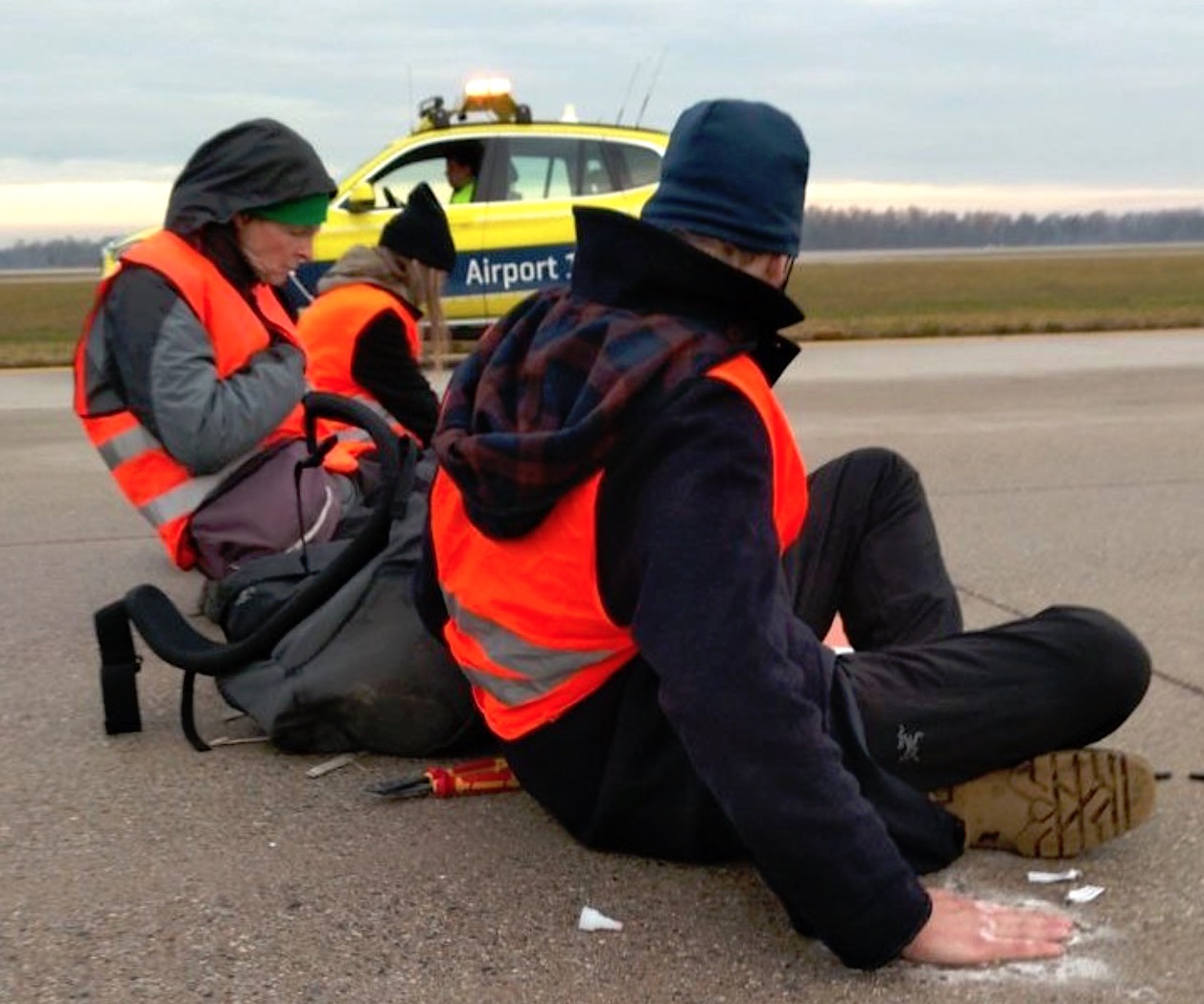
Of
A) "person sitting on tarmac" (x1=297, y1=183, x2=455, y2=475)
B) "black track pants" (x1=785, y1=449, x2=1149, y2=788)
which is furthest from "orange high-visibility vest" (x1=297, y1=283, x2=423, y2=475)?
"black track pants" (x1=785, y1=449, x2=1149, y2=788)

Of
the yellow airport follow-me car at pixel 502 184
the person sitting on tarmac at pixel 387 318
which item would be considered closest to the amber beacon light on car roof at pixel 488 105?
the yellow airport follow-me car at pixel 502 184

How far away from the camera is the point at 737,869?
3.32 metres

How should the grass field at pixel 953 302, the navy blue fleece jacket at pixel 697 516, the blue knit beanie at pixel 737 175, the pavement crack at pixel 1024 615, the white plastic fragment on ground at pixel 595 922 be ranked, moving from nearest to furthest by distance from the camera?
the navy blue fleece jacket at pixel 697 516 < the blue knit beanie at pixel 737 175 < the white plastic fragment on ground at pixel 595 922 < the pavement crack at pixel 1024 615 < the grass field at pixel 953 302

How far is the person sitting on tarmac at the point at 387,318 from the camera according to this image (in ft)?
19.7

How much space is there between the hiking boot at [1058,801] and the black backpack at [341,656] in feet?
3.65

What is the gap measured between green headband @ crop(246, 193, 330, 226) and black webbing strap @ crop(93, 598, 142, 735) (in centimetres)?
125

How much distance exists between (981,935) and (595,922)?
0.66 m

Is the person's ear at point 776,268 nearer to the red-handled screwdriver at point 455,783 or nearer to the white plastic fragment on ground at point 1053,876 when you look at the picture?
the white plastic fragment on ground at point 1053,876

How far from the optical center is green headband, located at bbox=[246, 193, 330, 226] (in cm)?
484

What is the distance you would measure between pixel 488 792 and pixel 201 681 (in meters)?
1.25

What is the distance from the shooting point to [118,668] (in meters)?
4.17

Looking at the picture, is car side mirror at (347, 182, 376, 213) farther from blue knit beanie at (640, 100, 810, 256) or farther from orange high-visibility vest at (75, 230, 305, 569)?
blue knit beanie at (640, 100, 810, 256)

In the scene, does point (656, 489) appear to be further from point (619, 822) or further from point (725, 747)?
point (619, 822)

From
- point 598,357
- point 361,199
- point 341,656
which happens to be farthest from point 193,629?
point 361,199
